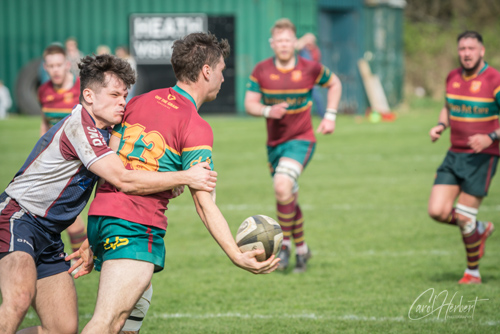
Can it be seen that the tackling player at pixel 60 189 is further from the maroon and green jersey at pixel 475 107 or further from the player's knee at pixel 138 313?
the maroon and green jersey at pixel 475 107

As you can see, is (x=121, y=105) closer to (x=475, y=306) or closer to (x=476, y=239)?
(x=475, y=306)

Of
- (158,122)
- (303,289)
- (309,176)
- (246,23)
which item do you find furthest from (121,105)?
(246,23)

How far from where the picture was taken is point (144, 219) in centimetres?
432

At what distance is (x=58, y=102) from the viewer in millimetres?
8477

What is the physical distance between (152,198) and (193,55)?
92 cm

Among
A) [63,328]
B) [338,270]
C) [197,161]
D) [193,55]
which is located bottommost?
[338,270]

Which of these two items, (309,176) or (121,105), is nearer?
(121,105)

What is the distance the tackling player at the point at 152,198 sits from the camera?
4164 millimetres

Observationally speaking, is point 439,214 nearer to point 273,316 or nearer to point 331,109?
point 331,109

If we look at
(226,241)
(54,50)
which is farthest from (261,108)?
(226,241)

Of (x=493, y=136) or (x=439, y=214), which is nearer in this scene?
(x=493, y=136)

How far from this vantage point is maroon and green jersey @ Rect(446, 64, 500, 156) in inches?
296

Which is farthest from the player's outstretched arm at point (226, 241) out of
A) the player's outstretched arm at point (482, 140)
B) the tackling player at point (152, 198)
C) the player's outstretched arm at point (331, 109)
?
the player's outstretched arm at point (331, 109)

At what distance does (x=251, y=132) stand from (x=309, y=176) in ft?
25.9
